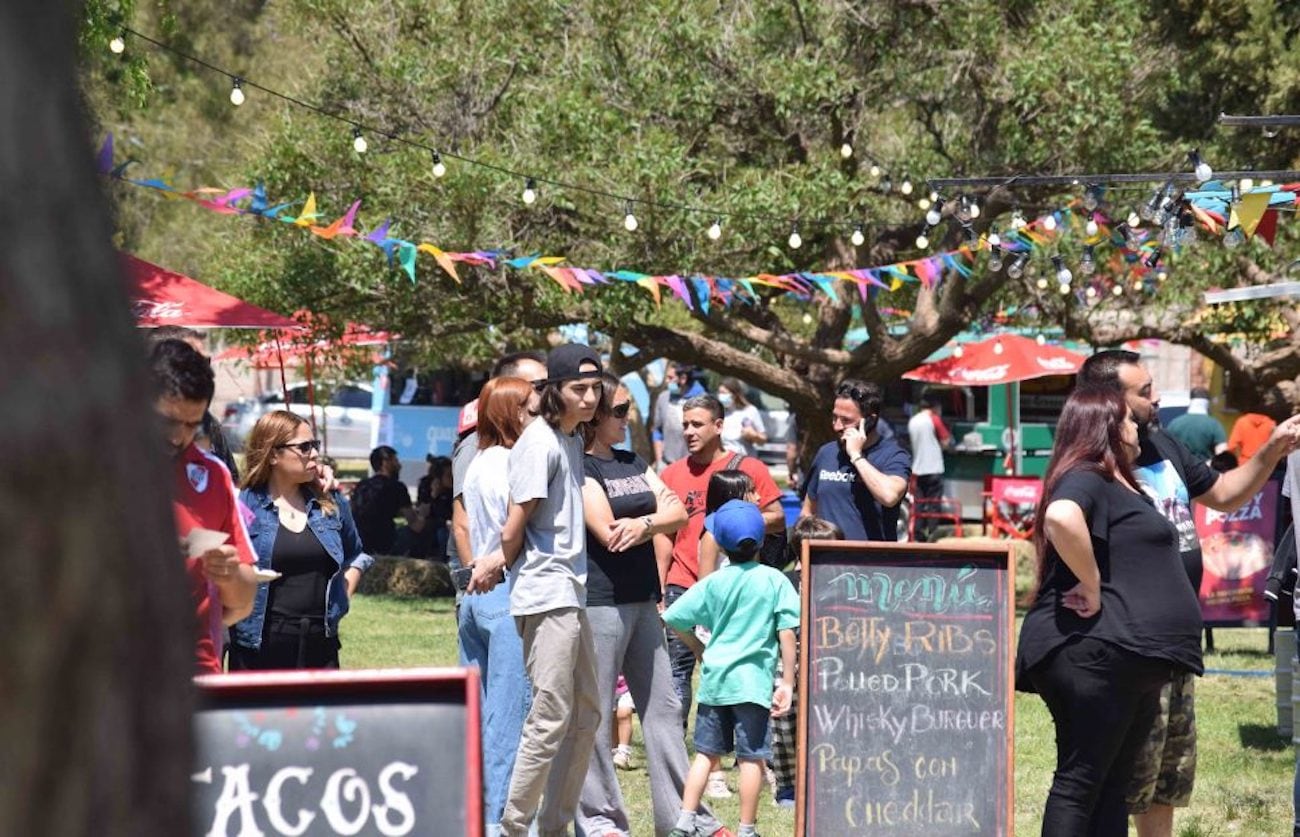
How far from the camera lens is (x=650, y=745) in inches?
243

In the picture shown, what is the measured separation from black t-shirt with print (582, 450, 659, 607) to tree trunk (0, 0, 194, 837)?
4.76 meters

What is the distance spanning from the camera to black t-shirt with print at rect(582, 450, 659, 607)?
591 cm

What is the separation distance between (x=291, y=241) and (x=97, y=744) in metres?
13.3

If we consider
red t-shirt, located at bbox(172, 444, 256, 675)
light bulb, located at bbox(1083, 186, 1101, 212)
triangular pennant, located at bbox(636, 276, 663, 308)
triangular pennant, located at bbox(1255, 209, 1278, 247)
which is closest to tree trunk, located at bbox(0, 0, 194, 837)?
red t-shirt, located at bbox(172, 444, 256, 675)

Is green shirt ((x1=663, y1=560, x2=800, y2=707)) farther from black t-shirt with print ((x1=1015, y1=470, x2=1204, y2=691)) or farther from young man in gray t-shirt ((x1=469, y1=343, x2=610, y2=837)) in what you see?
black t-shirt with print ((x1=1015, y1=470, x2=1204, y2=691))

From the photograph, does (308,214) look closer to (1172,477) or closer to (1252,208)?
(1252,208)

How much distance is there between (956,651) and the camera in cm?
582

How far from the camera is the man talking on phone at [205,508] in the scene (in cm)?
380

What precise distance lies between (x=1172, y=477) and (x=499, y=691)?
234 cm

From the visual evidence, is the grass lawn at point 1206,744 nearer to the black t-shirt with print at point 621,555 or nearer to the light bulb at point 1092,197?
the black t-shirt with print at point 621,555

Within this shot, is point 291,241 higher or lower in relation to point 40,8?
higher

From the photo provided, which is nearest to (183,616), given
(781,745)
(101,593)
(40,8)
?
(101,593)

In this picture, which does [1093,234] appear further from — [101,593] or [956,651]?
[101,593]

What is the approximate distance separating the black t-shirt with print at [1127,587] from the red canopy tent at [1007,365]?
1560cm
